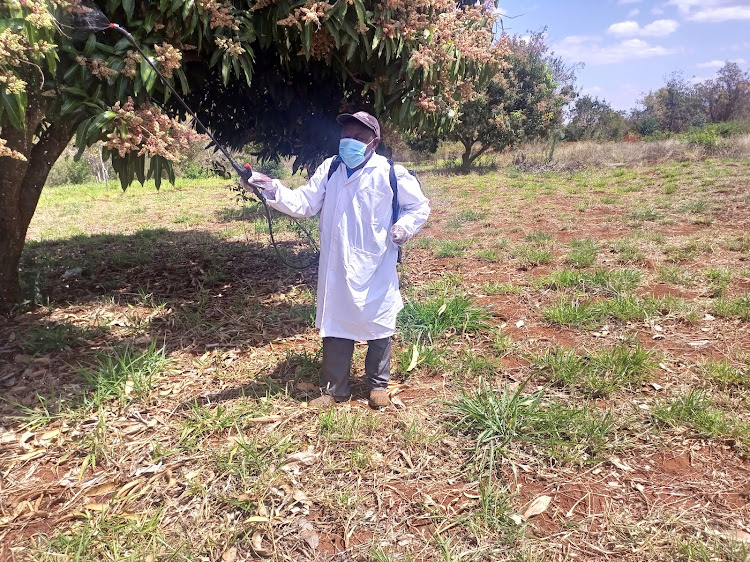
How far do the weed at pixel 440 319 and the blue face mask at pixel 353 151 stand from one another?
1.48m

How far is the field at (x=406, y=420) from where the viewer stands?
2.15 m

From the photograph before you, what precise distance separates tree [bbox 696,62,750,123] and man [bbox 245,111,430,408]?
3574 cm

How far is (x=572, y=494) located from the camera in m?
2.33

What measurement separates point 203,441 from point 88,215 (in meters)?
10.3

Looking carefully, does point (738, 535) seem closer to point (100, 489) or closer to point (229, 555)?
point (229, 555)

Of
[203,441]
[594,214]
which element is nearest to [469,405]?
[203,441]

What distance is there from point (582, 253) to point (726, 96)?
34.3 meters

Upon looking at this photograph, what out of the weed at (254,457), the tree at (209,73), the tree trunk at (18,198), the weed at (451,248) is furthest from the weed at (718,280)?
the tree trunk at (18,198)

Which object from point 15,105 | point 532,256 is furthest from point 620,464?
point 532,256

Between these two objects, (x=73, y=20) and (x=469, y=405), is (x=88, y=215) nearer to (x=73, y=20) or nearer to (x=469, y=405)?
(x=73, y=20)

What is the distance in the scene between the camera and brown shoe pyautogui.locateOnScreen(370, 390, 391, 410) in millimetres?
3047

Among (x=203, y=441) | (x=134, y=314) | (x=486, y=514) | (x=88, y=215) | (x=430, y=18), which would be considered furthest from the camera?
(x=88, y=215)

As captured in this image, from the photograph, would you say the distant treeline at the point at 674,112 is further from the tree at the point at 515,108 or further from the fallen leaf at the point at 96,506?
the fallen leaf at the point at 96,506

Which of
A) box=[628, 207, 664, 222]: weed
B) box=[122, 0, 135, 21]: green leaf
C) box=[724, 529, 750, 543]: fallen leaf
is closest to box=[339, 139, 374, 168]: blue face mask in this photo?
box=[122, 0, 135, 21]: green leaf
